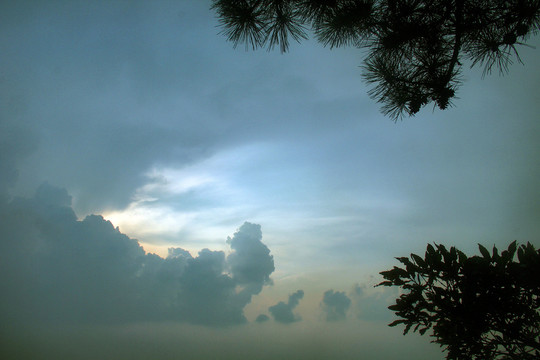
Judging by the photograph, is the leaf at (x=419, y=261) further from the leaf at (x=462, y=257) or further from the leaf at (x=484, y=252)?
the leaf at (x=484, y=252)

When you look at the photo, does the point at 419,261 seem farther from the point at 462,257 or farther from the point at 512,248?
the point at 512,248

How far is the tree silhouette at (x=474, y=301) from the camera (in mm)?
3818

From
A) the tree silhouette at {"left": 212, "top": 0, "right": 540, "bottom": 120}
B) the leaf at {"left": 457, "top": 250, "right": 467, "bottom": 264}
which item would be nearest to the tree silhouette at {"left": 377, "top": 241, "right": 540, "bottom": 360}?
the leaf at {"left": 457, "top": 250, "right": 467, "bottom": 264}

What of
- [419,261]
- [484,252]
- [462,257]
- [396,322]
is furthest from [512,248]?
[396,322]

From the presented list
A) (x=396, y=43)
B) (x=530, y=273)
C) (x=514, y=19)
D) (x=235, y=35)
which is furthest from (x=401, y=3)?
(x=530, y=273)

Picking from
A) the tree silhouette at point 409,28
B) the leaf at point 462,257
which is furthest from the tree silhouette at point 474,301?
the tree silhouette at point 409,28

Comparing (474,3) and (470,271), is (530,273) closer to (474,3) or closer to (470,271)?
(470,271)

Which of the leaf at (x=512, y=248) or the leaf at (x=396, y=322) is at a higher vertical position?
the leaf at (x=512, y=248)

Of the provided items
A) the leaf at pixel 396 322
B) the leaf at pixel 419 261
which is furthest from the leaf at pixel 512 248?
the leaf at pixel 396 322

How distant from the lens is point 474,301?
3.91 m

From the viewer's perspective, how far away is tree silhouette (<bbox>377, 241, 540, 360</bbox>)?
3.82 m

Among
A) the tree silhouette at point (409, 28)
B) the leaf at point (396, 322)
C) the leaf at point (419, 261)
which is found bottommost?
the leaf at point (396, 322)

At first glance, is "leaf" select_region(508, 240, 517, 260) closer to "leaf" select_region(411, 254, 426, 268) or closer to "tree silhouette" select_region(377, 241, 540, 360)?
"tree silhouette" select_region(377, 241, 540, 360)

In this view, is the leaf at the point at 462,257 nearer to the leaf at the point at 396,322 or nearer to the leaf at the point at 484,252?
the leaf at the point at 484,252
